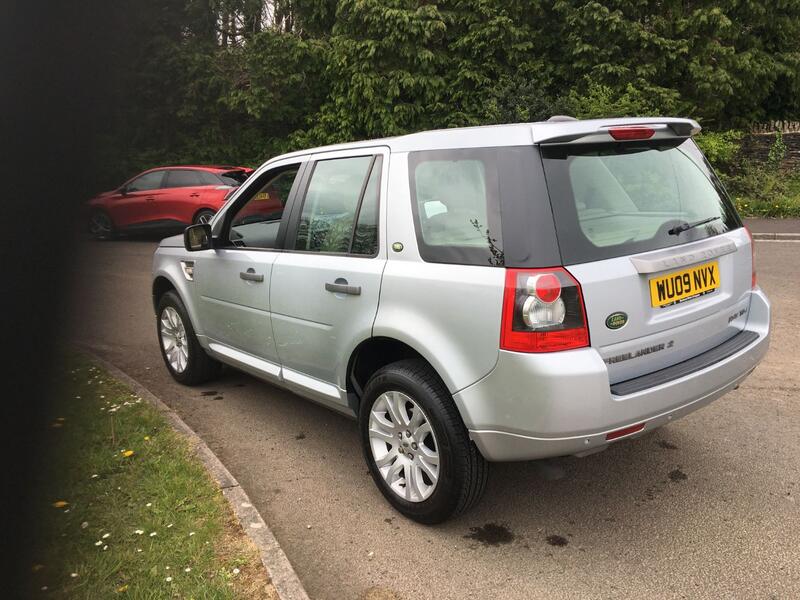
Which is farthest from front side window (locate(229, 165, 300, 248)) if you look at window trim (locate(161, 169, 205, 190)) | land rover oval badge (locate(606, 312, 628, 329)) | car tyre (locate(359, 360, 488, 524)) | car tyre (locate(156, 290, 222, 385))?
window trim (locate(161, 169, 205, 190))

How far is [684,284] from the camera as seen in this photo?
9.34 ft

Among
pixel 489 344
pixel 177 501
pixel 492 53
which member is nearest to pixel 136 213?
pixel 492 53

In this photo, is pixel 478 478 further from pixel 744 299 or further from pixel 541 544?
pixel 744 299

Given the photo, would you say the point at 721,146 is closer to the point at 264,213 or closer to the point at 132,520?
the point at 264,213

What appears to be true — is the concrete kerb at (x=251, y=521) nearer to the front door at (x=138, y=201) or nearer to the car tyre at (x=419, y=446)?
the car tyre at (x=419, y=446)

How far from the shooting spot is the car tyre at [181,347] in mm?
4949

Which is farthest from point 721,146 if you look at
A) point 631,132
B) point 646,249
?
point 646,249

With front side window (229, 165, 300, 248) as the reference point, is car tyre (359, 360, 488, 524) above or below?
below

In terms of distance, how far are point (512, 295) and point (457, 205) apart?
1.76ft

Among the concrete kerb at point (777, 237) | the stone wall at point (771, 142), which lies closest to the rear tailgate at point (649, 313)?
the concrete kerb at point (777, 237)

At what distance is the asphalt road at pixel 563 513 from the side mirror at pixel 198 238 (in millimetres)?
1147

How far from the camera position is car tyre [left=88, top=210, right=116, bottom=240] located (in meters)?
14.8

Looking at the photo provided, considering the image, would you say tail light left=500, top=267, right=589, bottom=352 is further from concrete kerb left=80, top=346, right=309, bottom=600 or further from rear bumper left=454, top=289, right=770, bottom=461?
concrete kerb left=80, top=346, right=309, bottom=600

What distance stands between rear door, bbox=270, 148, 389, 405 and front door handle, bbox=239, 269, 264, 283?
0.52 feet
